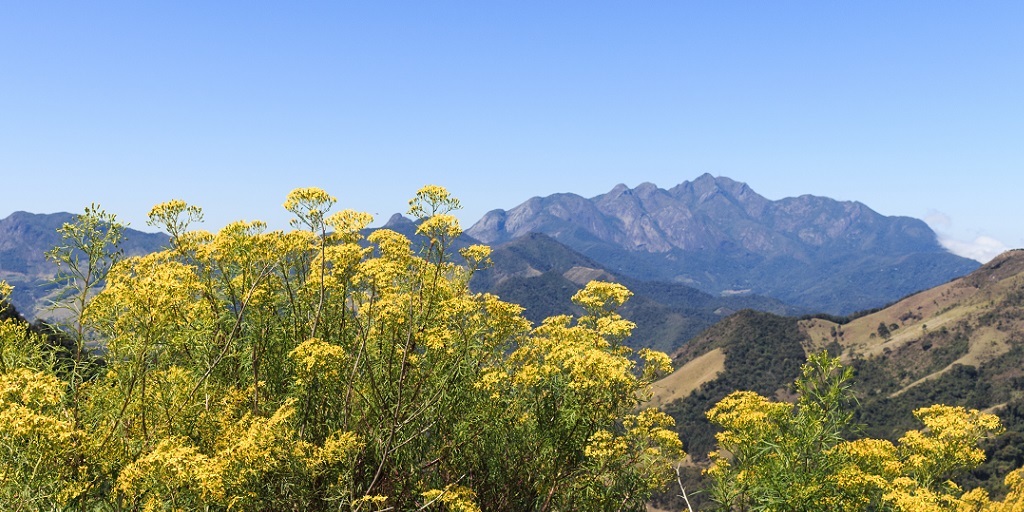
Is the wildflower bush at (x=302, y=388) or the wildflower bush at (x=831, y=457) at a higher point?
the wildflower bush at (x=302, y=388)

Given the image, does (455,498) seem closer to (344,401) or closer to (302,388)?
(344,401)

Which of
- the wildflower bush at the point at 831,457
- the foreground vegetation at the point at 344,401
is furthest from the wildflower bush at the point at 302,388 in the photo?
the wildflower bush at the point at 831,457

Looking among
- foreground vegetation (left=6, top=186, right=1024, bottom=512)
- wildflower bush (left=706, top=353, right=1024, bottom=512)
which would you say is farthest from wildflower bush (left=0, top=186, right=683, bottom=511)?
wildflower bush (left=706, top=353, right=1024, bottom=512)

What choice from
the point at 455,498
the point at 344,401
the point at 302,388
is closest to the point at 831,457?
the point at 455,498

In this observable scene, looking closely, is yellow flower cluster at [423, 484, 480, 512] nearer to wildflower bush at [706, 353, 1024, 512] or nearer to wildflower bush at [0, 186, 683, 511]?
wildflower bush at [0, 186, 683, 511]

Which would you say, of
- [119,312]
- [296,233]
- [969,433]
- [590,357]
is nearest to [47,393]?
[119,312]

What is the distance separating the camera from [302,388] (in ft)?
34.4

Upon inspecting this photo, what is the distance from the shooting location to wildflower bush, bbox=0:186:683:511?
773 cm

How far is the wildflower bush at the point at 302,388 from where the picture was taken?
773 centimetres

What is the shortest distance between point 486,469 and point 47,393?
8.23m

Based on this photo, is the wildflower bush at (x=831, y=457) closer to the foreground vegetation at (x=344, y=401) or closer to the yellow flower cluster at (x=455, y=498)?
the foreground vegetation at (x=344, y=401)

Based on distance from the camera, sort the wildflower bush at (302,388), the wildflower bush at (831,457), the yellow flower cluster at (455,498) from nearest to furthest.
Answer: the wildflower bush at (302,388), the yellow flower cluster at (455,498), the wildflower bush at (831,457)

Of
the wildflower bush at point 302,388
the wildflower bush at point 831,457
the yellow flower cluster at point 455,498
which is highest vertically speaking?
the wildflower bush at point 302,388

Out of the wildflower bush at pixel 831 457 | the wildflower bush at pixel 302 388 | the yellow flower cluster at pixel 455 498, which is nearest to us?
the wildflower bush at pixel 302 388
